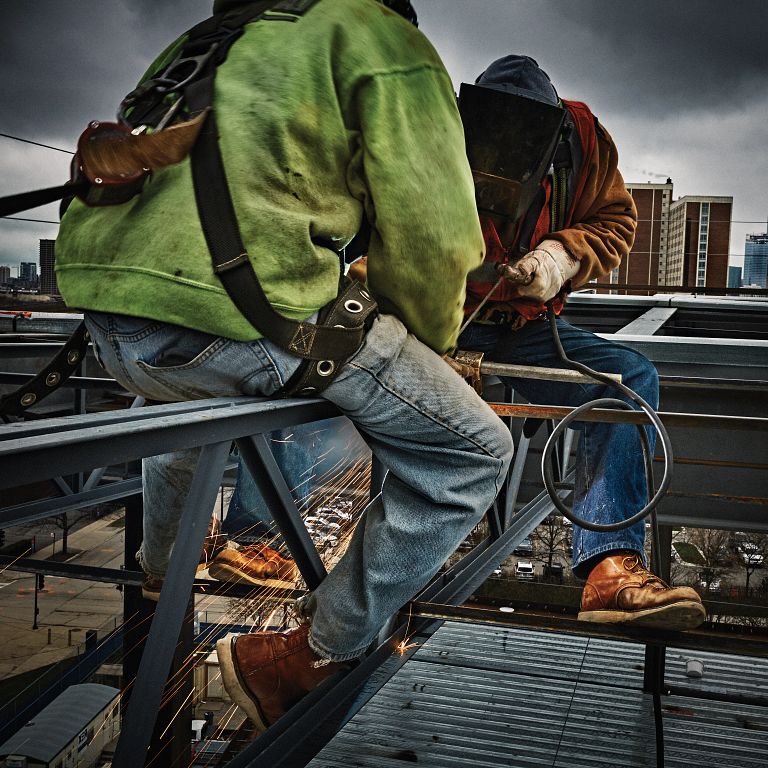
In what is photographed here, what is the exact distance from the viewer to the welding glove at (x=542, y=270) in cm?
287

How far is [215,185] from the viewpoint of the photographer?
169 centimetres

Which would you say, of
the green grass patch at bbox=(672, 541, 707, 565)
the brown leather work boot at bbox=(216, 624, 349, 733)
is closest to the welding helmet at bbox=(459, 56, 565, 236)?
the brown leather work boot at bbox=(216, 624, 349, 733)

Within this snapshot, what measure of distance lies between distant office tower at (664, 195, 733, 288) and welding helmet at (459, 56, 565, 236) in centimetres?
5625

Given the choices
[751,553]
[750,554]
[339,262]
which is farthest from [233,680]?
[751,553]

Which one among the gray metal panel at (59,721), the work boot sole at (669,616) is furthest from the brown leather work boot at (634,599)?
the gray metal panel at (59,721)

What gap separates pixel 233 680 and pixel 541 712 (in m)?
1.45

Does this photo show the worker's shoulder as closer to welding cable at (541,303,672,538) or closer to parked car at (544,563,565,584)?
welding cable at (541,303,672,538)

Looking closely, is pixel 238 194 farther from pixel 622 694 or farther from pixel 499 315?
pixel 622 694

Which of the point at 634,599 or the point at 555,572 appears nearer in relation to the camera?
the point at 634,599

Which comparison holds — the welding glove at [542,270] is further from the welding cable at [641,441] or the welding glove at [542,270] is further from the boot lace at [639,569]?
the boot lace at [639,569]

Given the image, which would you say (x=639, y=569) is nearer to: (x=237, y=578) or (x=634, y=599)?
(x=634, y=599)

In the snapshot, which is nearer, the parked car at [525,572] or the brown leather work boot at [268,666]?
the brown leather work boot at [268,666]

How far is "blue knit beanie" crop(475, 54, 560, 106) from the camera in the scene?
2824mm

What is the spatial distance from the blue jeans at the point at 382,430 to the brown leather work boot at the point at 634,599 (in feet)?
2.37
